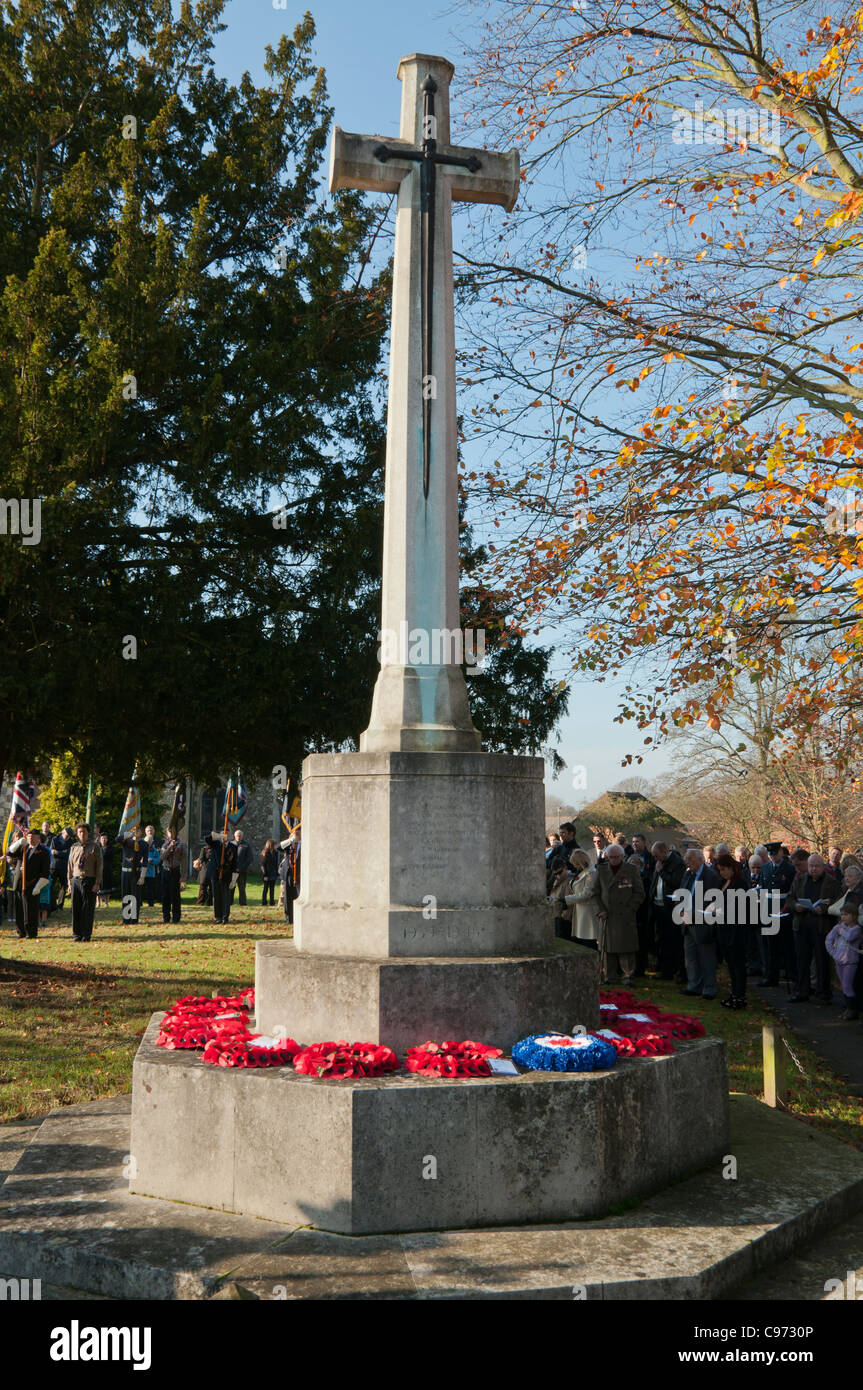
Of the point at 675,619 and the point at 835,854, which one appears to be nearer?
the point at 675,619

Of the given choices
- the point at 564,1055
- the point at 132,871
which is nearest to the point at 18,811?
the point at 132,871

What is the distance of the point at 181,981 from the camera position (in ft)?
44.6

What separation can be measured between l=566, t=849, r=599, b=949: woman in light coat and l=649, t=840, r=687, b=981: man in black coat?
56.2 inches

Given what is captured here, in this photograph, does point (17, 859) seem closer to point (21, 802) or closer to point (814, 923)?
point (21, 802)

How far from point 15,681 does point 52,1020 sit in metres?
3.68

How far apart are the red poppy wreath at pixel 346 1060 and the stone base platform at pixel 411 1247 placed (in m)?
0.65

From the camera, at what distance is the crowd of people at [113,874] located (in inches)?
760

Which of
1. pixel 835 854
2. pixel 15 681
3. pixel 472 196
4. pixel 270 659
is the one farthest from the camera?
pixel 835 854

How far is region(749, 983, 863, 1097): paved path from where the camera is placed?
9671mm

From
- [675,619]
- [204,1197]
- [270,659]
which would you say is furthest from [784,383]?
[204,1197]

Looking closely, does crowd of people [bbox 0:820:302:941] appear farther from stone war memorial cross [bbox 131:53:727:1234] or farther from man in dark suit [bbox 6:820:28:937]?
stone war memorial cross [bbox 131:53:727:1234]

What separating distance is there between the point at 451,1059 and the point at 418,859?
1069 millimetres

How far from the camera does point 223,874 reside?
23219 mm
